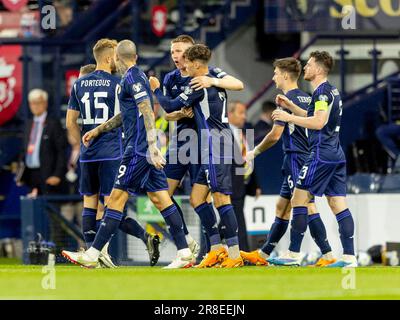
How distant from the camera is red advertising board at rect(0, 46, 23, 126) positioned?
23.6 m

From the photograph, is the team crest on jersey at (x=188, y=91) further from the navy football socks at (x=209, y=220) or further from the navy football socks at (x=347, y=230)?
the navy football socks at (x=347, y=230)

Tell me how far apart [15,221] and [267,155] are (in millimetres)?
4585

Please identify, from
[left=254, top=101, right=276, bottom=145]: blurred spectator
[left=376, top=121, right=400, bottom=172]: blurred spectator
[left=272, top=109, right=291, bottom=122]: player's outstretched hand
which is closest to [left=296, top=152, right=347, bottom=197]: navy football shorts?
[left=272, top=109, right=291, bottom=122]: player's outstretched hand

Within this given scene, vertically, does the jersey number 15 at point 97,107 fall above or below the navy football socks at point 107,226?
above

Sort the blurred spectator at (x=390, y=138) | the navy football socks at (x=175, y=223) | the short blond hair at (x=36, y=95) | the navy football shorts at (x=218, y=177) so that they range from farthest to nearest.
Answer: the short blond hair at (x=36, y=95) < the blurred spectator at (x=390, y=138) < the navy football shorts at (x=218, y=177) < the navy football socks at (x=175, y=223)

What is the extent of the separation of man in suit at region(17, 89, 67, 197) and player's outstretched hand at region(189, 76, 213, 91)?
6243 millimetres

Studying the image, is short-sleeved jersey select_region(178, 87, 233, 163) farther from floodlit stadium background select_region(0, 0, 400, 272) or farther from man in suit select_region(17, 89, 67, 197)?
man in suit select_region(17, 89, 67, 197)

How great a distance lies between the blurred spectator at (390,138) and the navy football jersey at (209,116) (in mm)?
6178

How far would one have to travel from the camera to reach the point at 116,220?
1499 centimetres

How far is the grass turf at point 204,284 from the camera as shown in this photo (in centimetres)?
1354

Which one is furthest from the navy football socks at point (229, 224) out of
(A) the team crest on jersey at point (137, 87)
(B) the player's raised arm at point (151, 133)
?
(A) the team crest on jersey at point (137, 87)

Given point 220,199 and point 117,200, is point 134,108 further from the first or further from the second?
point 220,199
